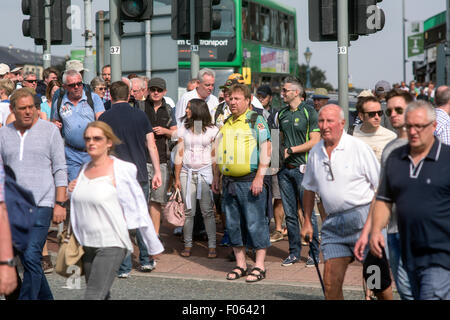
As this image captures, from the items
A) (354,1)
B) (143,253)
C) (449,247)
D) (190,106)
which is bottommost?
(143,253)

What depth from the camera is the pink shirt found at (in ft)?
29.7

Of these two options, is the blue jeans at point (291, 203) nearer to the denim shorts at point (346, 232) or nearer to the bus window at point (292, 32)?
the denim shorts at point (346, 232)

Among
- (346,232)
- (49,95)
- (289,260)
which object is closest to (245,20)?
(49,95)

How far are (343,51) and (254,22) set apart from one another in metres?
12.9

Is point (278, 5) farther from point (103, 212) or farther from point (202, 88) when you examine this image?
point (103, 212)

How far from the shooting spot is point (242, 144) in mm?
7922

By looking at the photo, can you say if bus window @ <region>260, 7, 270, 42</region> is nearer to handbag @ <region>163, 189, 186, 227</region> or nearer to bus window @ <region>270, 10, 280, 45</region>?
bus window @ <region>270, 10, 280, 45</region>

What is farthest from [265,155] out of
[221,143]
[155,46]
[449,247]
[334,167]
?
[155,46]

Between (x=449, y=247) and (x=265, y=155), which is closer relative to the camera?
(x=449, y=247)

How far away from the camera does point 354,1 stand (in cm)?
890

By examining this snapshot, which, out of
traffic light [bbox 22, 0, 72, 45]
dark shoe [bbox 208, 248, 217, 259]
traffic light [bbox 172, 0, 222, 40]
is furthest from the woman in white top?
traffic light [bbox 22, 0, 72, 45]

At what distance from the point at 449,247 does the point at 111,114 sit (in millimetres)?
4230

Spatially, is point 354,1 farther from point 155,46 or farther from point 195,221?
point 155,46

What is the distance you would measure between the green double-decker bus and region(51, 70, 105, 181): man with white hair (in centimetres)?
946
